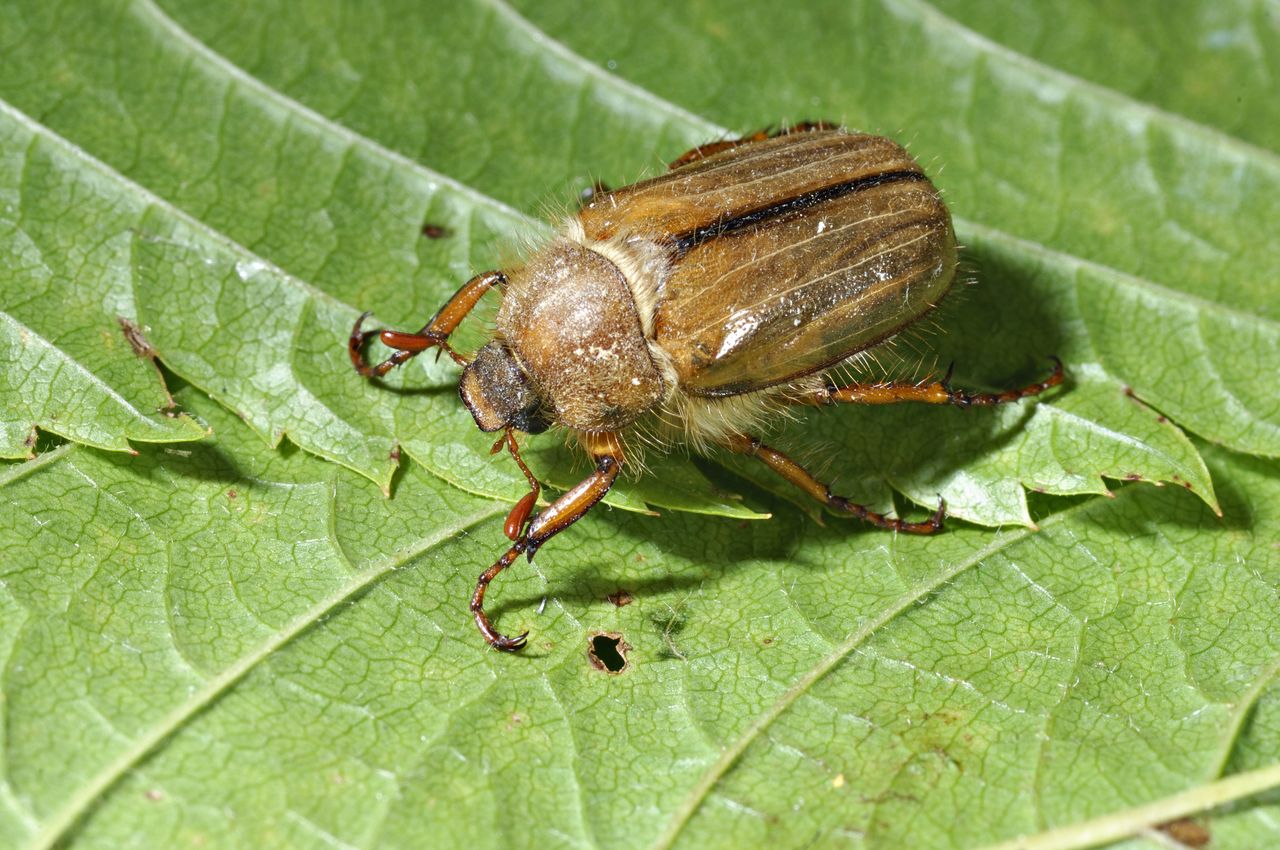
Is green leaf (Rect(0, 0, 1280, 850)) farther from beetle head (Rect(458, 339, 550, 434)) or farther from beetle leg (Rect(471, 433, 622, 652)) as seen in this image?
beetle head (Rect(458, 339, 550, 434))

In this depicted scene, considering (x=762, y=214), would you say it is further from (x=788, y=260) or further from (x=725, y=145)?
(x=725, y=145)

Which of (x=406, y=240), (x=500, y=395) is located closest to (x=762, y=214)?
(x=500, y=395)

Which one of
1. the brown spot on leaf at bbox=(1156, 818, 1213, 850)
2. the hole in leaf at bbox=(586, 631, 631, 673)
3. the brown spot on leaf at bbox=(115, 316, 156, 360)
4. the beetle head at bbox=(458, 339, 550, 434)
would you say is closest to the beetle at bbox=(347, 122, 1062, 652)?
the beetle head at bbox=(458, 339, 550, 434)

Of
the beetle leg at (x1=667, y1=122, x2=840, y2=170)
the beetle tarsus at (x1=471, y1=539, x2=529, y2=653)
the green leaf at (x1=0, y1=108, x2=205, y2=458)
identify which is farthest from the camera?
the beetle leg at (x1=667, y1=122, x2=840, y2=170)

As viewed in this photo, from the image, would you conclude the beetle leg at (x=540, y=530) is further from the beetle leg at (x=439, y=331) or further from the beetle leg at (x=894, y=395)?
the beetle leg at (x=894, y=395)

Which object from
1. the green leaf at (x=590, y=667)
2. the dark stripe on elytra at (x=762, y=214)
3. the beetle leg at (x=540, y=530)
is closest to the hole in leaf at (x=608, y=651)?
the green leaf at (x=590, y=667)
